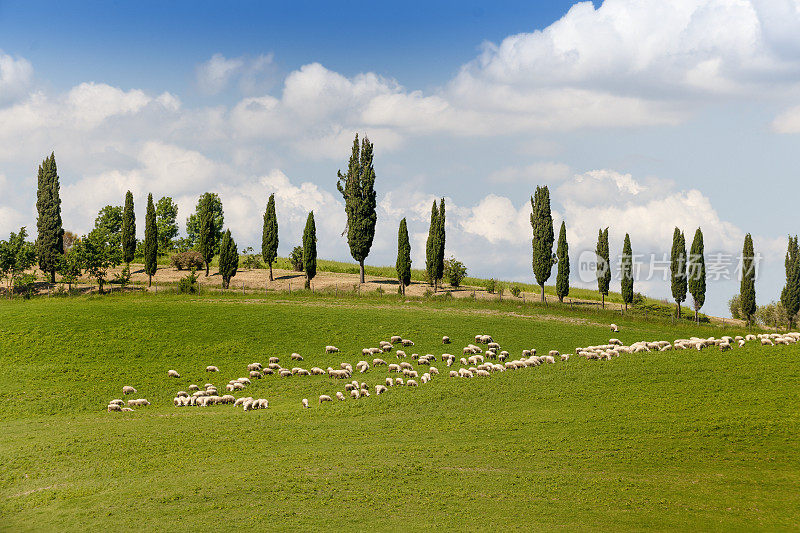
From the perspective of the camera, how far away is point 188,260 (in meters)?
108

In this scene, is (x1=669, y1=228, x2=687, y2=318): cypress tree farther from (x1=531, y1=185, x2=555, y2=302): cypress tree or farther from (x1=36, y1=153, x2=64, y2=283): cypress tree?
(x1=36, y1=153, x2=64, y2=283): cypress tree

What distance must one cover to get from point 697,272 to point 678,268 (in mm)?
2221

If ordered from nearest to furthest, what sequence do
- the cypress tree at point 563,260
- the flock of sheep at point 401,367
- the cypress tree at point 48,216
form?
1. the flock of sheep at point 401,367
2. the cypress tree at point 563,260
3. the cypress tree at point 48,216

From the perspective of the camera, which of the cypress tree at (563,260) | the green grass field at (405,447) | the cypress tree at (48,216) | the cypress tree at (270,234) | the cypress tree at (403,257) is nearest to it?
the green grass field at (405,447)

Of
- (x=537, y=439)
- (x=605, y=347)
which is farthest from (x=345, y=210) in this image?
(x=537, y=439)

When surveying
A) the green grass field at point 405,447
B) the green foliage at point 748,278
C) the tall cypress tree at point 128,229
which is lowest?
the green grass field at point 405,447

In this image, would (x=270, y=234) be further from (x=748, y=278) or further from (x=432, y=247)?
(x=748, y=278)

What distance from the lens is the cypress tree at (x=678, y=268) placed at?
86.4 meters

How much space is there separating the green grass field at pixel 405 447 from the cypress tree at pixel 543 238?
41292 mm

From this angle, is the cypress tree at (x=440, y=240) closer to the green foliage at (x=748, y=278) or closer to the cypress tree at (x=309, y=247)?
the cypress tree at (x=309, y=247)

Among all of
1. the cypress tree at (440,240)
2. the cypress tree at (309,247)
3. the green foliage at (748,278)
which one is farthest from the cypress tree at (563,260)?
the cypress tree at (309,247)

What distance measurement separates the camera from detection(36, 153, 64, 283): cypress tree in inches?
3607

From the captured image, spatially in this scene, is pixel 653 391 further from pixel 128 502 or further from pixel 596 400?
pixel 128 502

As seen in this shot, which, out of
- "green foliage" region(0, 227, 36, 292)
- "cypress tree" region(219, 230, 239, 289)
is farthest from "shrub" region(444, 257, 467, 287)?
"green foliage" region(0, 227, 36, 292)
